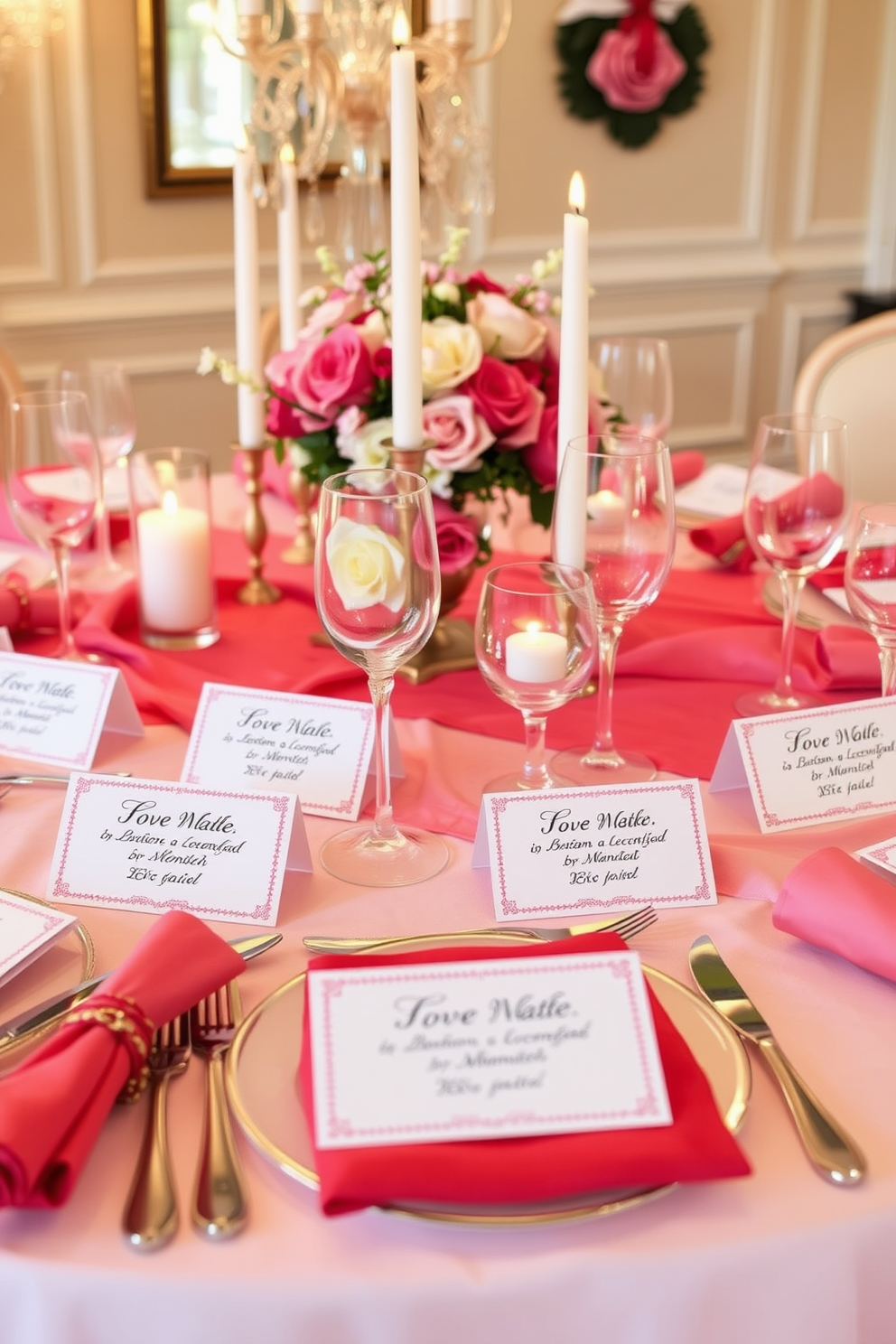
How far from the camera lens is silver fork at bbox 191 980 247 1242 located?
26.6 inches

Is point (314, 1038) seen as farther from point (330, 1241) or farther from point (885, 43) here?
point (885, 43)

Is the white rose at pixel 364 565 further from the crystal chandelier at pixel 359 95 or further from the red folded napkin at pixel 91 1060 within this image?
the crystal chandelier at pixel 359 95

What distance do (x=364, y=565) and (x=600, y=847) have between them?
26 cm

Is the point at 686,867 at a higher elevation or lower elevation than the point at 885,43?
lower

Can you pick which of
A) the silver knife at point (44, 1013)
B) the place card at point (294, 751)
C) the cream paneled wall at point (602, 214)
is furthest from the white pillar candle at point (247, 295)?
the cream paneled wall at point (602, 214)

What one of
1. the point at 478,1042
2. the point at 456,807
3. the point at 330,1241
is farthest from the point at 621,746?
the point at 330,1241

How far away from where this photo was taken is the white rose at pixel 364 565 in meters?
0.96

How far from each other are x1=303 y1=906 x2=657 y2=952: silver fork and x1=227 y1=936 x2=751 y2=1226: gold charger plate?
0.05 meters

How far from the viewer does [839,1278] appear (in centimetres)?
69

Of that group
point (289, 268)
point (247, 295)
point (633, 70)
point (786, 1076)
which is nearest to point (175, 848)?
point (786, 1076)

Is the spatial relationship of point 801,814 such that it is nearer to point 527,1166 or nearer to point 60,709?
point 527,1166

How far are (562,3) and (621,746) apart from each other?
3062mm

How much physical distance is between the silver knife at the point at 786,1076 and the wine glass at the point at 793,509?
0.46 metres

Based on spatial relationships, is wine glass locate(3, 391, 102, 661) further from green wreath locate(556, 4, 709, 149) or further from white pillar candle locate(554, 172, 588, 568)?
green wreath locate(556, 4, 709, 149)
